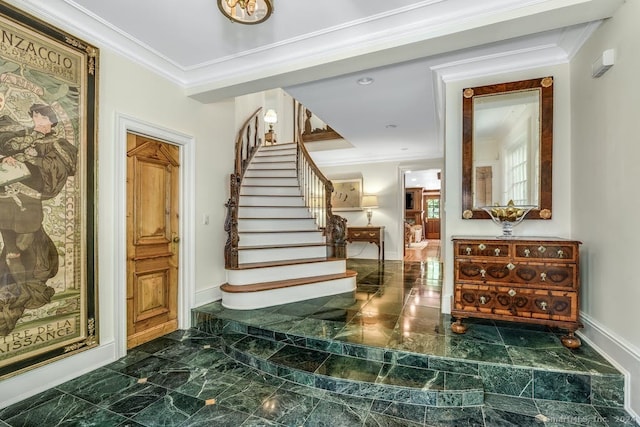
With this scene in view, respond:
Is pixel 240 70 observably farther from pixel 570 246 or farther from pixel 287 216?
pixel 570 246

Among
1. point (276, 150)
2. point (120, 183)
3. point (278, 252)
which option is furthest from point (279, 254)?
point (276, 150)

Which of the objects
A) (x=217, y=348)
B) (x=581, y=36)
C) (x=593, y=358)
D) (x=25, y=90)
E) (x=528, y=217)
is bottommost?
(x=217, y=348)

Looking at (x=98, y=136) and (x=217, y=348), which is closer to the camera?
(x=98, y=136)

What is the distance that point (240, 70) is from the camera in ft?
9.98

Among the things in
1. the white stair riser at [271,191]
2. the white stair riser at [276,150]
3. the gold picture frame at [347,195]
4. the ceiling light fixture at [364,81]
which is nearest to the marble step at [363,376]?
the ceiling light fixture at [364,81]

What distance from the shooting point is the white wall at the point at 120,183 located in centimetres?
233

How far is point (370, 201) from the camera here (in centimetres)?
707

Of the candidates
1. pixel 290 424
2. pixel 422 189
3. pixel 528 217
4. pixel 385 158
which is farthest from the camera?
pixel 422 189

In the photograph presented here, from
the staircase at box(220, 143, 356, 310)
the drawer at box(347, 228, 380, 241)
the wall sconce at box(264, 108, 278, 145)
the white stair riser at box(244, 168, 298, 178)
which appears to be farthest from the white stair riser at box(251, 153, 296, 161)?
the drawer at box(347, 228, 380, 241)

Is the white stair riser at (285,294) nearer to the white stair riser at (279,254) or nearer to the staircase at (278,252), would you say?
the staircase at (278,252)

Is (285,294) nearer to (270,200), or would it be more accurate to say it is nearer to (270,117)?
(270,200)

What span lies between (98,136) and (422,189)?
1285cm

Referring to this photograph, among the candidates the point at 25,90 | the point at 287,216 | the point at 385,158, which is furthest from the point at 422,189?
the point at 25,90

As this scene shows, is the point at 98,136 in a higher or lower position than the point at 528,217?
higher
